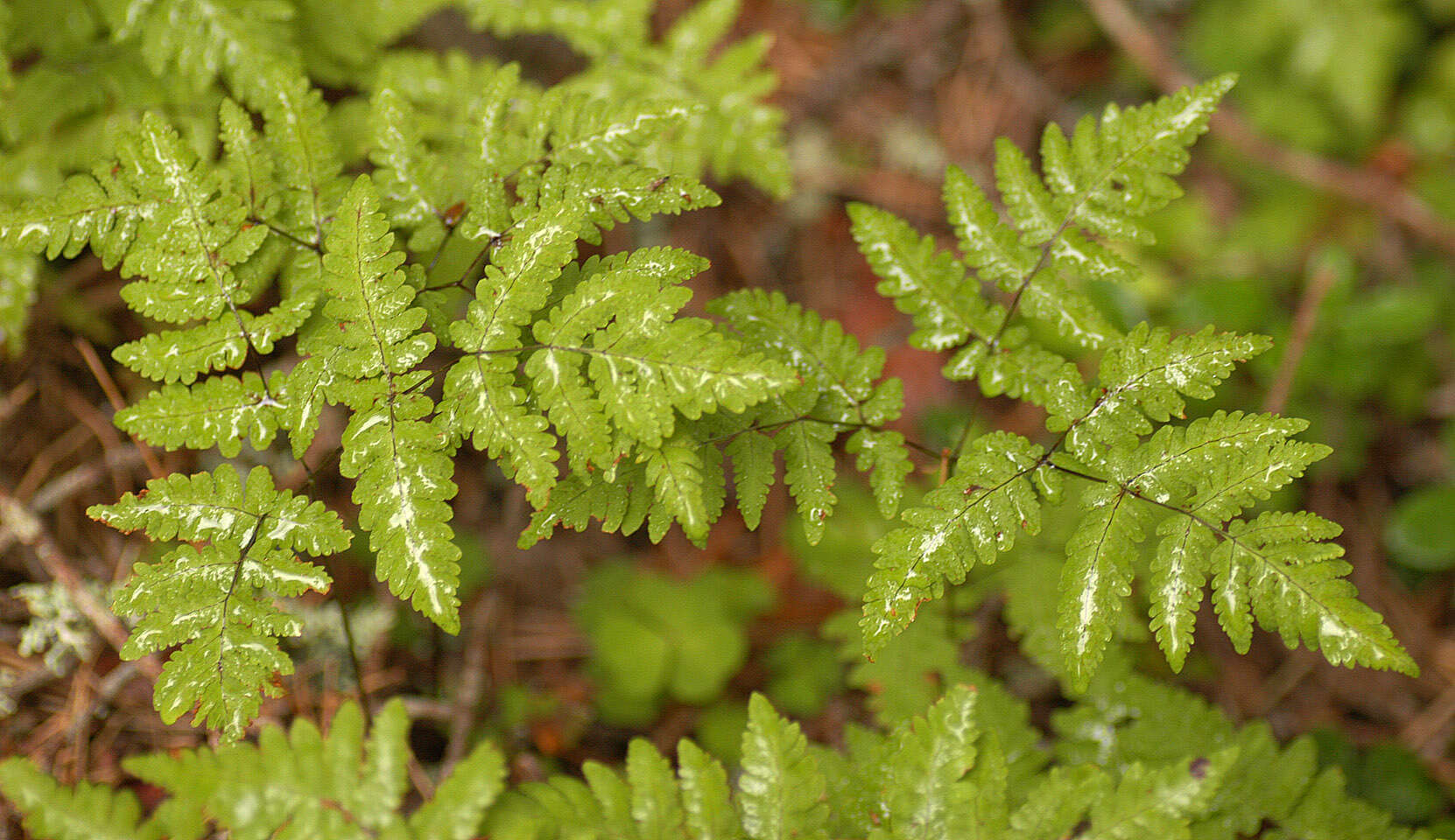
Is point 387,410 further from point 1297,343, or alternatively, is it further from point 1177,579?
point 1297,343

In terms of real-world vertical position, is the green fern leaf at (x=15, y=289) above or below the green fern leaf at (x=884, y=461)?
above

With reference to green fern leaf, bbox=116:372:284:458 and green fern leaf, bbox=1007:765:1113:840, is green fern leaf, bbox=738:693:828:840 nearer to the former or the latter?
green fern leaf, bbox=1007:765:1113:840

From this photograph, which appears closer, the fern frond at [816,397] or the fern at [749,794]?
the fern at [749,794]

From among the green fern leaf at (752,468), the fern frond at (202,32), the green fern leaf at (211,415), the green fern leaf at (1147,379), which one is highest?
the fern frond at (202,32)

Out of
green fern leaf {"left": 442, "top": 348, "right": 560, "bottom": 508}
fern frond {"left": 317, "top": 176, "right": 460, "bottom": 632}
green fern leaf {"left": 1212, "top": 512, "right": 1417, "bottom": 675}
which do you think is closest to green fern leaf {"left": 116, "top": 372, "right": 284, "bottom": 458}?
fern frond {"left": 317, "top": 176, "right": 460, "bottom": 632}

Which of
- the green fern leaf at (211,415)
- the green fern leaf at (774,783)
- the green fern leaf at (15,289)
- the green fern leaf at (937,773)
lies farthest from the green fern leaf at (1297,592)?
the green fern leaf at (15,289)

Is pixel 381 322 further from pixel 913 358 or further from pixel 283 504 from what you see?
pixel 913 358

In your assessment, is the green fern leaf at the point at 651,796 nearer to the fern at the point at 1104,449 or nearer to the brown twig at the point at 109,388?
the fern at the point at 1104,449

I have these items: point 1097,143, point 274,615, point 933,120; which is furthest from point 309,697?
point 933,120
